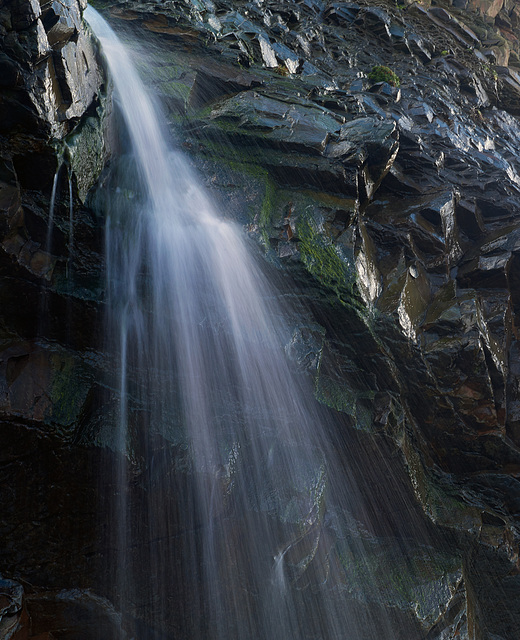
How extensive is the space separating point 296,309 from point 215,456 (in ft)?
7.78

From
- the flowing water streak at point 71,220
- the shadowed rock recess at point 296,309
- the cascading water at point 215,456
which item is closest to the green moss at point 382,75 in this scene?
the shadowed rock recess at point 296,309

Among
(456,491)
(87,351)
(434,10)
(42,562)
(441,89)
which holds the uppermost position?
(434,10)

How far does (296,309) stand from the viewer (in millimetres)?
6590

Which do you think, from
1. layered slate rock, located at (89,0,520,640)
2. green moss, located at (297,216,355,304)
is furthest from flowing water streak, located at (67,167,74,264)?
green moss, located at (297,216,355,304)

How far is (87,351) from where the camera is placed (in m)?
6.03

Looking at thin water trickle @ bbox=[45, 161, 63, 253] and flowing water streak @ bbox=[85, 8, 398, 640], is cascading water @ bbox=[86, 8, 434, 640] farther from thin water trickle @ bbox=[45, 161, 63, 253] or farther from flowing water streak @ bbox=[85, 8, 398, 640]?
Answer: thin water trickle @ bbox=[45, 161, 63, 253]

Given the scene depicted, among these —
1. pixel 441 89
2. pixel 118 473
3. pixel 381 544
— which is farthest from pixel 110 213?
pixel 441 89

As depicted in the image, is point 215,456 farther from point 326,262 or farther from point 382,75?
point 382,75

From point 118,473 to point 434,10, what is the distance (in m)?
20.8

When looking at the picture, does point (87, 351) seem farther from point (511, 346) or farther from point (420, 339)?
point (511, 346)

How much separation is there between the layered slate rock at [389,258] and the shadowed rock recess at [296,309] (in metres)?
0.04

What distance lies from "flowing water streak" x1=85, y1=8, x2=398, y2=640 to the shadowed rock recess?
0.20 metres

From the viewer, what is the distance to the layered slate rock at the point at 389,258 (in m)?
6.67

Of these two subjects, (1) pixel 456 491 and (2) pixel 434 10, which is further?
(2) pixel 434 10
